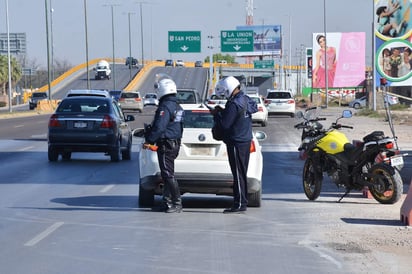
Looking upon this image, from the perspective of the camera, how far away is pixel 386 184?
13523 mm

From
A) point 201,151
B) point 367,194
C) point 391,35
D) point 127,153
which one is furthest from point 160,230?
point 391,35

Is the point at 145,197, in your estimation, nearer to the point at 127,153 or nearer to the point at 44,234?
the point at 44,234

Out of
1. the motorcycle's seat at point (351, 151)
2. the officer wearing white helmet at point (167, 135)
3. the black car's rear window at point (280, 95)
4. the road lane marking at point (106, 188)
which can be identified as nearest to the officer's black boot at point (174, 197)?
the officer wearing white helmet at point (167, 135)

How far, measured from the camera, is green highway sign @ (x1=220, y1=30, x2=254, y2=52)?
272ft

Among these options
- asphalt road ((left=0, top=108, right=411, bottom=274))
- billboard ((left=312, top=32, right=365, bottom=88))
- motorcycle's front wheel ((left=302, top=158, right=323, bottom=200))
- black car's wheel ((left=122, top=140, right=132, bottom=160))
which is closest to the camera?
asphalt road ((left=0, top=108, right=411, bottom=274))

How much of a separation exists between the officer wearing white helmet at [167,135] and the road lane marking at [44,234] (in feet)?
5.30

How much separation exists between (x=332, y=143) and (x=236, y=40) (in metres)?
70.2

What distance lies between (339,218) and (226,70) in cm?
11033

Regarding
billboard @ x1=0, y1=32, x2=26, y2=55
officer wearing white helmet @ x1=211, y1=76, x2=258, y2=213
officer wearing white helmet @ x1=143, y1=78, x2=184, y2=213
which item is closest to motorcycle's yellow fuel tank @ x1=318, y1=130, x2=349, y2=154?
officer wearing white helmet @ x1=211, y1=76, x2=258, y2=213

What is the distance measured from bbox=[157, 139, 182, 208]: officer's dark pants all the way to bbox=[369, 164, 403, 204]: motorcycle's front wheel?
9.80 feet

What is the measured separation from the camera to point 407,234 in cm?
1109

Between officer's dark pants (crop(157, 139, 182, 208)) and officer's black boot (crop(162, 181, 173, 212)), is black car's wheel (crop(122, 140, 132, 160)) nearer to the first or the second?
officer's black boot (crop(162, 181, 173, 212))

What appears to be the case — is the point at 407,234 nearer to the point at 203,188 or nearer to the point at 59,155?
the point at 203,188

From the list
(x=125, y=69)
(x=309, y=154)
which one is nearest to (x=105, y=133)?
(x=309, y=154)
